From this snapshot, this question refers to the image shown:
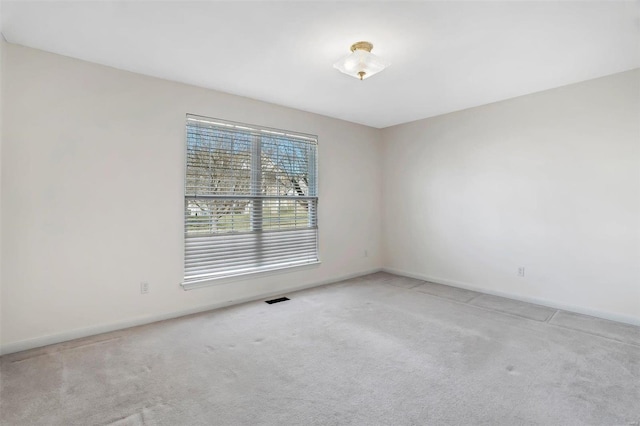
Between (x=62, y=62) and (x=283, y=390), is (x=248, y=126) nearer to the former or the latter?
(x=62, y=62)

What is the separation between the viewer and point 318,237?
461 centimetres

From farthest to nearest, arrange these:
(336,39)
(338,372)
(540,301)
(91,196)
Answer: (540,301), (91,196), (336,39), (338,372)

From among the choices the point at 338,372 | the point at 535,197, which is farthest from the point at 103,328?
the point at 535,197

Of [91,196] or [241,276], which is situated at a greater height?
[91,196]

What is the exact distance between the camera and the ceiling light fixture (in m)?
2.52

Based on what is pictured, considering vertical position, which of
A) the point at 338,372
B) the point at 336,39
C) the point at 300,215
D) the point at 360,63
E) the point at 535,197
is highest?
the point at 336,39

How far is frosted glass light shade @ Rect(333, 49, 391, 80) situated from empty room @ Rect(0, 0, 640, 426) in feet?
0.06

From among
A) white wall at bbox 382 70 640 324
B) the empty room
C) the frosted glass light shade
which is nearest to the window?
the empty room

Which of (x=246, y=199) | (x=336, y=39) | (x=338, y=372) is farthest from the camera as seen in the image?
(x=246, y=199)

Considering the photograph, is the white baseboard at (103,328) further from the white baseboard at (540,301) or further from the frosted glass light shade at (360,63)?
the frosted glass light shade at (360,63)

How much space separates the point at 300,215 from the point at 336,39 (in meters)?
2.47

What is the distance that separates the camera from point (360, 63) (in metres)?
2.57

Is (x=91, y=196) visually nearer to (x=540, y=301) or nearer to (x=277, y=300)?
(x=277, y=300)

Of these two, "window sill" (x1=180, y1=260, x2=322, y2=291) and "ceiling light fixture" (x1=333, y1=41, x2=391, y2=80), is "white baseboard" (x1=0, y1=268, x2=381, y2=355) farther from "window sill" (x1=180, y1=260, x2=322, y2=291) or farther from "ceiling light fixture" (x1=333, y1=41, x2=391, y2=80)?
"ceiling light fixture" (x1=333, y1=41, x2=391, y2=80)
